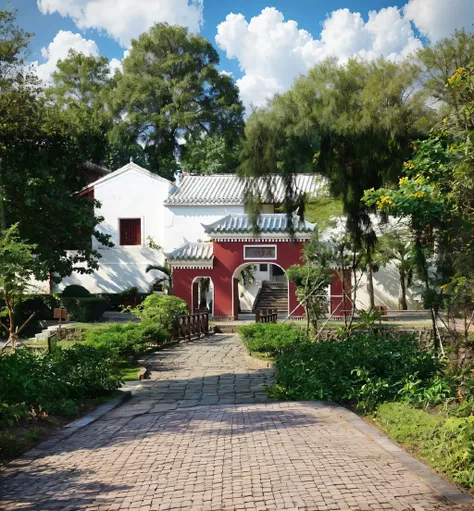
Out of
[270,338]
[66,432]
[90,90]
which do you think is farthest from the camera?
[90,90]

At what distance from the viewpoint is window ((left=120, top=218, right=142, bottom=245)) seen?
30.9m

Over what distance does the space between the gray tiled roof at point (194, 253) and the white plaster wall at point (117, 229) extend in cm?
544

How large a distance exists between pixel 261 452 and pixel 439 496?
1.64 meters

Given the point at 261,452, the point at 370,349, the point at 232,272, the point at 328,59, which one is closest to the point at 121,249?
the point at 232,272

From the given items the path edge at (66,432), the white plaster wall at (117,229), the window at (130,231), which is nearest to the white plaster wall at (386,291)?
the white plaster wall at (117,229)

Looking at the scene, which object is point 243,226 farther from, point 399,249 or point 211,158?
point 211,158

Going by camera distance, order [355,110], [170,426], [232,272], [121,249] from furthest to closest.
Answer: [121,249] → [232,272] → [355,110] → [170,426]

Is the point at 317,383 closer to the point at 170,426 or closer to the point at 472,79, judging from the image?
the point at 170,426

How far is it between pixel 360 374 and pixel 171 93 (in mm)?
27863

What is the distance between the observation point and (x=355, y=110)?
1131 cm

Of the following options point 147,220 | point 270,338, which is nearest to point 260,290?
point 147,220

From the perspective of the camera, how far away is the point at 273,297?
2859 cm

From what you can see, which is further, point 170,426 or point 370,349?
point 370,349

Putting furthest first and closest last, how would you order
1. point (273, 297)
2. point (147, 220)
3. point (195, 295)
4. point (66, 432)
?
point (147, 220), point (273, 297), point (195, 295), point (66, 432)
